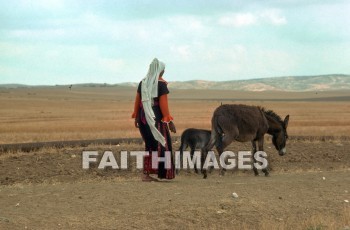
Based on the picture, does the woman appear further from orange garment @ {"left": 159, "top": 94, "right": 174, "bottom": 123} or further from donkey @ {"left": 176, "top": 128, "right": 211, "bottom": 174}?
donkey @ {"left": 176, "top": 128, "right": 211, "bottom": 174}

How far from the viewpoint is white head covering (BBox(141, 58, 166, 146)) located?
1241cm

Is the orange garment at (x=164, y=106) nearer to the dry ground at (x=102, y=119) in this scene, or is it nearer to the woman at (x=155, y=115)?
the woman at (x=155, y=115)

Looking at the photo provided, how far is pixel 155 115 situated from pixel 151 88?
64cm

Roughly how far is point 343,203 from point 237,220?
238 cm

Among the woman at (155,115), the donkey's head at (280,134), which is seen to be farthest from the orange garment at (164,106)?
the donkey's head at (280,134)

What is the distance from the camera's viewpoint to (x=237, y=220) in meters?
10.5

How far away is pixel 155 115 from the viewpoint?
41.8 feet

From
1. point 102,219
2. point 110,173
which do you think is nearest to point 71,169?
point 110,173

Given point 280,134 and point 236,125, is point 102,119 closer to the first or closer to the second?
point 280,134

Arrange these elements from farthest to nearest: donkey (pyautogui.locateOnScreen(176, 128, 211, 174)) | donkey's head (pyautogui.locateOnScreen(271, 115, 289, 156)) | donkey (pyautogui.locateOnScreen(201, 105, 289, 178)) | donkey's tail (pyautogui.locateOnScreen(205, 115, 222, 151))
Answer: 1. donkey (pyautogui.locateOnScreen(176, 128, 211, 174))
2. donkey's head (pyautogui.locateOnScreen(271, 115, 289, 156))
3. donkey's tail (pyautogui.locateOnScreen(205, 115, 222, 151))
4. donkey (pyautogui.locateOnScreen(201, 105, 289, 178))

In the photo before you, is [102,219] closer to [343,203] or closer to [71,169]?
[343,203]

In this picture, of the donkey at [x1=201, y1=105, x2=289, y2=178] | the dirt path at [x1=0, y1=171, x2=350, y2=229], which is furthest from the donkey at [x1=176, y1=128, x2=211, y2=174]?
the dirt path at [x1=0, y1=171, x2=350, y2=229]

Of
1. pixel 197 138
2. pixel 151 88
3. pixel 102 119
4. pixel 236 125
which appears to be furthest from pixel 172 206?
pixel 102 119

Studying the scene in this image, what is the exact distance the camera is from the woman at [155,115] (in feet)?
40.9
